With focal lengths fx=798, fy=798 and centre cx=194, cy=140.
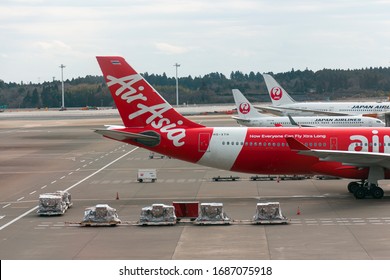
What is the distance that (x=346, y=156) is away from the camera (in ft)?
147

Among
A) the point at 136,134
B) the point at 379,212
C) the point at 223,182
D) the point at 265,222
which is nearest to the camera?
the point at 265,222

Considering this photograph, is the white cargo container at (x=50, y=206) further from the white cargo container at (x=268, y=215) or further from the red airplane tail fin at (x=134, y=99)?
the white cargo container at (x=268, y=215)

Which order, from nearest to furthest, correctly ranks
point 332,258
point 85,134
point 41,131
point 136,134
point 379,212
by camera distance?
1. point 332,258
2. point 379,212
3. point 136,134
4. point 85,134
5. point 41,131

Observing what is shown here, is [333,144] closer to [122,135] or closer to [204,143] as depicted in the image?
[204,143]

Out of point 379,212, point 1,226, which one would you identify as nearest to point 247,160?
point 379,212

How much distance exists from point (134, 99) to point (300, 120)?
4829cm

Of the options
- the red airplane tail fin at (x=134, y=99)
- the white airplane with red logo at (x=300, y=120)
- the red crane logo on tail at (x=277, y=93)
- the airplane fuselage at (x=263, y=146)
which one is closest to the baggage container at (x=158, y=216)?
the airplane fuselage at (x=263, y=146)

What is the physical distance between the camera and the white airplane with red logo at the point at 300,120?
304ft

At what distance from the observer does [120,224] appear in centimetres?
3944

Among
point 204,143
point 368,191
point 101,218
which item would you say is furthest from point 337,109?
point 101,218

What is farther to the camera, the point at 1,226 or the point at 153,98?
the point at 153,98

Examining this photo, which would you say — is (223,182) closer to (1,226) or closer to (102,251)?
(1,226)

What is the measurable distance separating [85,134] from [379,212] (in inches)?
3161

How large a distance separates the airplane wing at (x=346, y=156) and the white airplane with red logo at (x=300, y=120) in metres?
38.2
